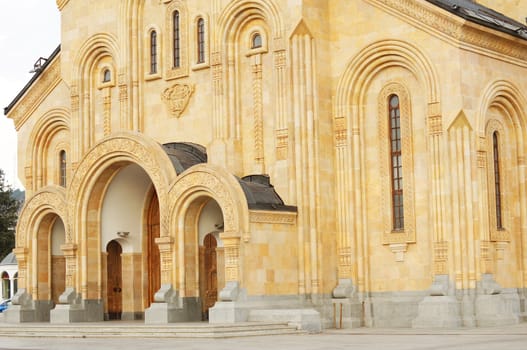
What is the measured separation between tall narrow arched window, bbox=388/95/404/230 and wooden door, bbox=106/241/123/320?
1094cm

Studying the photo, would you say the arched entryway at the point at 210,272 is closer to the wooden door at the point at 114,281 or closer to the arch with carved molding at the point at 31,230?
the wooden door at the point at 114,281

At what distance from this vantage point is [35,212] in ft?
128

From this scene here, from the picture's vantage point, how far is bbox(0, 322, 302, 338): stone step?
96.7 feet

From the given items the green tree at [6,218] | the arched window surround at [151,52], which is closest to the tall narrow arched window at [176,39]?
the arched window surround at [151,52]

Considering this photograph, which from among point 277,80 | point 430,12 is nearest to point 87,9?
point 277,80

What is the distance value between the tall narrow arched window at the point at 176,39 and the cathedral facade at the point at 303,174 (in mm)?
118

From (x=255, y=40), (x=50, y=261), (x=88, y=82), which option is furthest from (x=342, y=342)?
(x=88, y=82)

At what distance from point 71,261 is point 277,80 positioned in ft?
32.5

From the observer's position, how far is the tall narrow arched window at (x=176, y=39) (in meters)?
38.0

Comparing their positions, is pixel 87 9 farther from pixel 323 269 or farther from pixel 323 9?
pixel 323 269

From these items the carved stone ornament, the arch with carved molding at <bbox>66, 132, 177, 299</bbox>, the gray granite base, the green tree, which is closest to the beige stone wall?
the gray granite base

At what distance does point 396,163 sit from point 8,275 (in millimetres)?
53875

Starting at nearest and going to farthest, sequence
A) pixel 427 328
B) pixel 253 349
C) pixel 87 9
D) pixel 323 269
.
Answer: pixel 253 349 → pixel 427 328 → pixel 323 269 → pixel 87 9

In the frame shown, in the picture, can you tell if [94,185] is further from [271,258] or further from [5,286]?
[5,286]
